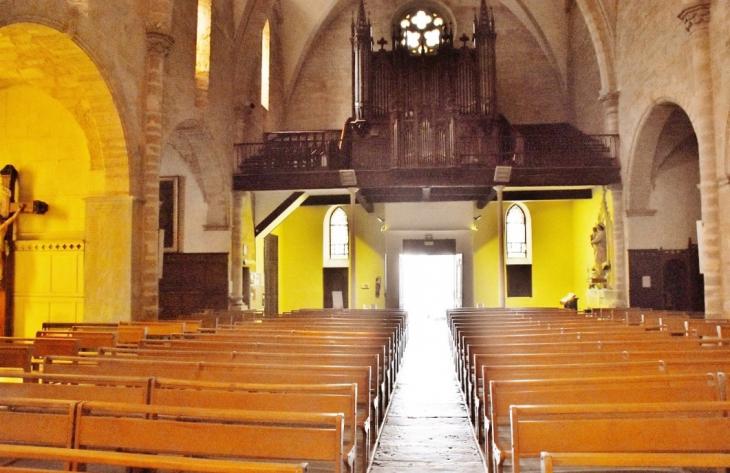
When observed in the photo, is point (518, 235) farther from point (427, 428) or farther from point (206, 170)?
point (427, 428)

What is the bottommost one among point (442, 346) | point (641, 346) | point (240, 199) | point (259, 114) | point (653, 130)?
point (442, 346)

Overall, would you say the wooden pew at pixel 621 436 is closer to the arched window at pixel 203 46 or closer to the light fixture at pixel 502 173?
the arched window at pixel 203 46

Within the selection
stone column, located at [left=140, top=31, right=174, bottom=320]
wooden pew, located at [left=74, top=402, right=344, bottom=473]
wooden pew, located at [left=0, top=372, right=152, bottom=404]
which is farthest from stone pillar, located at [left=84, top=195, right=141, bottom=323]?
wooden pew, located at [left=74, top=402, right=344, bottom=473]

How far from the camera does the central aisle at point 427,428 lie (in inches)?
178

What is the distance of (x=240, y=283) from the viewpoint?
15312 mm

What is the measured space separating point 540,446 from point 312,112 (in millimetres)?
18888

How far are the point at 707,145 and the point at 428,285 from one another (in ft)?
41.4

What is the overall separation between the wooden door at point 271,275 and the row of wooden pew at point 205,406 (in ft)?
44.5

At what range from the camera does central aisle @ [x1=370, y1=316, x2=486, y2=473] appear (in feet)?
14.8

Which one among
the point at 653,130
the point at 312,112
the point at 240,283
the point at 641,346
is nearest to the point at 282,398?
the point at 641,346

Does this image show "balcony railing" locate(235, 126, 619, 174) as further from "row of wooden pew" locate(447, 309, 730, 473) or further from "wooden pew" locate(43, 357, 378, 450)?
"wooden pew" locate(43, 357, 378, 450)

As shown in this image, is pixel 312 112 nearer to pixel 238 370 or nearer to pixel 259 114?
pixel 259 114

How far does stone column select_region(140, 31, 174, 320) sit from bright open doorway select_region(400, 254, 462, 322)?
11418 millimetres

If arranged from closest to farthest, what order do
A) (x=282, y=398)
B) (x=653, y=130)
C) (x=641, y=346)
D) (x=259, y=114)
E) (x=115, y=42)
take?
(x=282, y=398) → (x=641, y=346) → (x=115, y=42) → (x=653, y=130) → (x=259, y=114)
